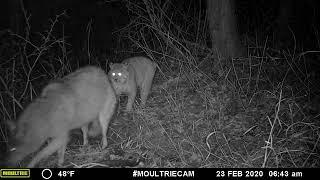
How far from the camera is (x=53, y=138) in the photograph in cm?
572

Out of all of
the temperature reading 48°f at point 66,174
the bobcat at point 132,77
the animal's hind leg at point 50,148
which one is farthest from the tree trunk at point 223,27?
the temperature reading 48°f at point 66,174

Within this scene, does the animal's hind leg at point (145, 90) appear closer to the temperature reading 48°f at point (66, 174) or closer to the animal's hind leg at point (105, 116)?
the animal's hind leg at point (105, 116)

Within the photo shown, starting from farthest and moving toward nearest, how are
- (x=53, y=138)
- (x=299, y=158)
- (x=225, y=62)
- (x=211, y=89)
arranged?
(x=225, y=62) → (x=211, y=89) → (x=53, y=138) → (x=299, y=158)

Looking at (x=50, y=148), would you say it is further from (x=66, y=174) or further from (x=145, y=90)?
(x=145, y=90)

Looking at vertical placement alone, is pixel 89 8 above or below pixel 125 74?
above

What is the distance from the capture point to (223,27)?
28.8 ft

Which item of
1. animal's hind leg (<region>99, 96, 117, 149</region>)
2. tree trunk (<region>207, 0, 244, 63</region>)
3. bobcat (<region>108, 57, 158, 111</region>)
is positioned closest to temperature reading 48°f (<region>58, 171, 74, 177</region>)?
animal's hind leg (<region>99, 96, 117, 149</region>)

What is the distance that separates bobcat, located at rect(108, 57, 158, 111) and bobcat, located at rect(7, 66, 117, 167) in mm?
1304

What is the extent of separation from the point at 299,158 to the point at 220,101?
88.3 inches

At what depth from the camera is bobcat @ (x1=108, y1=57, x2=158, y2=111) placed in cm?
813

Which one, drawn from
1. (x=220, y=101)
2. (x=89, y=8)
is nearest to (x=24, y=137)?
(x=220, y=101)

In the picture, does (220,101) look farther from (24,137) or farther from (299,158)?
(24,137)

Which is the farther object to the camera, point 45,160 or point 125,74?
point 125,74

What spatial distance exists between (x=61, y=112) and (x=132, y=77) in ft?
9.58
